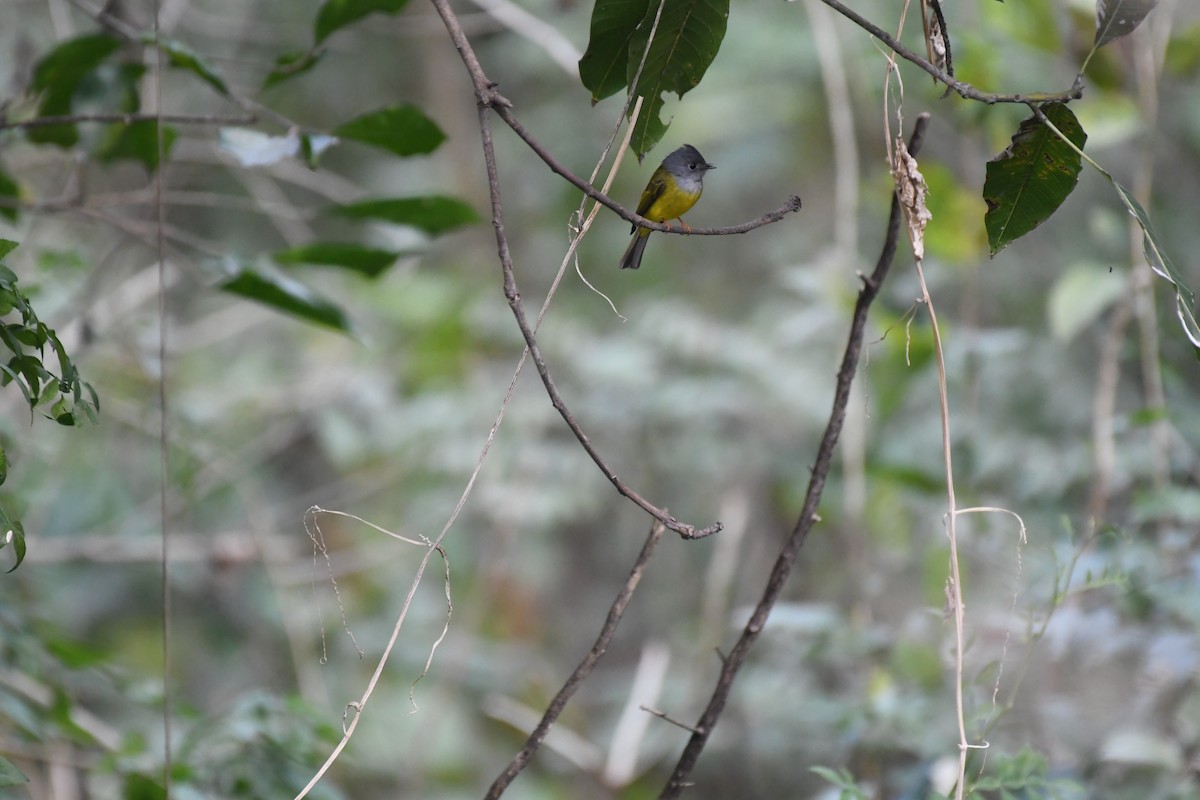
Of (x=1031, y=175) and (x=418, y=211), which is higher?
(x=1031, y=175)

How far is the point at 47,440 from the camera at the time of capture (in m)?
3.79

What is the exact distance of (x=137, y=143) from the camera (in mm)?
1925

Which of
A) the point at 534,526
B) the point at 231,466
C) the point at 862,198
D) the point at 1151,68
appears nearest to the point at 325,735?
the point at 231,466

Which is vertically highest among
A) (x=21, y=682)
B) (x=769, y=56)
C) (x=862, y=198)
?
(x=769, y=56)

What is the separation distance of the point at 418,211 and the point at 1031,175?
3.47ft

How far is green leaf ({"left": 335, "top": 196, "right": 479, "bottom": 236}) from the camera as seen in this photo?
1.79 m

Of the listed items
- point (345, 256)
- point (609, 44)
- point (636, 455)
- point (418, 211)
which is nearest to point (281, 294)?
point (345, 256)

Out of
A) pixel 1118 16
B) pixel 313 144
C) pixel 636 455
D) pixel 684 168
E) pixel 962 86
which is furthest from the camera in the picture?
pixel 636 455

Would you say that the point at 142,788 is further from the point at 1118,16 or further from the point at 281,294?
the point at 1118,16

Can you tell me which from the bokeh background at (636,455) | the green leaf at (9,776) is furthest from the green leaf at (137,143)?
the green leaf at (9,776)

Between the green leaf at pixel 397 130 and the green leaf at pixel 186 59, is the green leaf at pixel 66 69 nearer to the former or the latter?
the green leaf at pixel 186 59

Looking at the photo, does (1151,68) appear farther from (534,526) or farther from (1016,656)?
(534,526)

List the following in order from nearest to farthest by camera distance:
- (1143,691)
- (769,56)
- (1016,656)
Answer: (1143,691), (1016,656), (769,56)

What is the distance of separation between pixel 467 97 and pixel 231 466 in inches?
118
